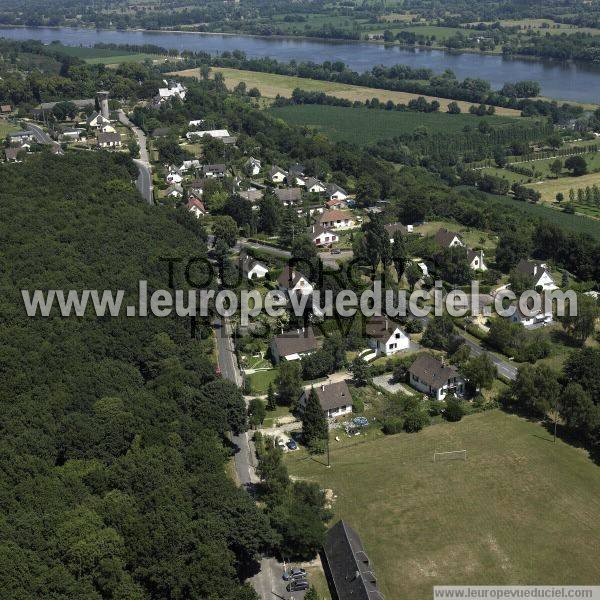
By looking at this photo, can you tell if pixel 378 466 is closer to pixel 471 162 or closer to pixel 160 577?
pixel 160 577

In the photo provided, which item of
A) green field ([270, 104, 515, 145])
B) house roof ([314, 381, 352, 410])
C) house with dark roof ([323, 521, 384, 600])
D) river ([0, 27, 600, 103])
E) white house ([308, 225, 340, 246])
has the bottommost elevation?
house with dark roof ([323, 521, 384, 600])

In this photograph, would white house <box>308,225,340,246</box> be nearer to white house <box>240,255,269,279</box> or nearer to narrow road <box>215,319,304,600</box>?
white house <box>240,255,269,279</box>

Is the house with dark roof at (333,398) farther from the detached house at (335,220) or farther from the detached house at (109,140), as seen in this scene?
the detached house at (109,140)

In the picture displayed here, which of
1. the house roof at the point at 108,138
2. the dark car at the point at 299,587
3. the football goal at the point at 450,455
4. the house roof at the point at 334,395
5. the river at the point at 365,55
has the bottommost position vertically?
the dark car at the point at 299,587

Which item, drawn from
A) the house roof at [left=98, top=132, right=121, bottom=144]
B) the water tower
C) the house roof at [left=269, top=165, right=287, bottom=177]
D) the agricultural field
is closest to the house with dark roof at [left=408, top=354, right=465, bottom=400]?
the house roof at [left=269, top=165, right=287, bottom=177]

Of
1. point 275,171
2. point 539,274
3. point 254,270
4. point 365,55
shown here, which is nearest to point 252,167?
point 275,171

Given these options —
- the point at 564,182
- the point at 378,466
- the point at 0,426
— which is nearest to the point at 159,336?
the point at 0,426

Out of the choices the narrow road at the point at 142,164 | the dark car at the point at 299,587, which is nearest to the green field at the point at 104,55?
the narrow road at the point at 142,164
